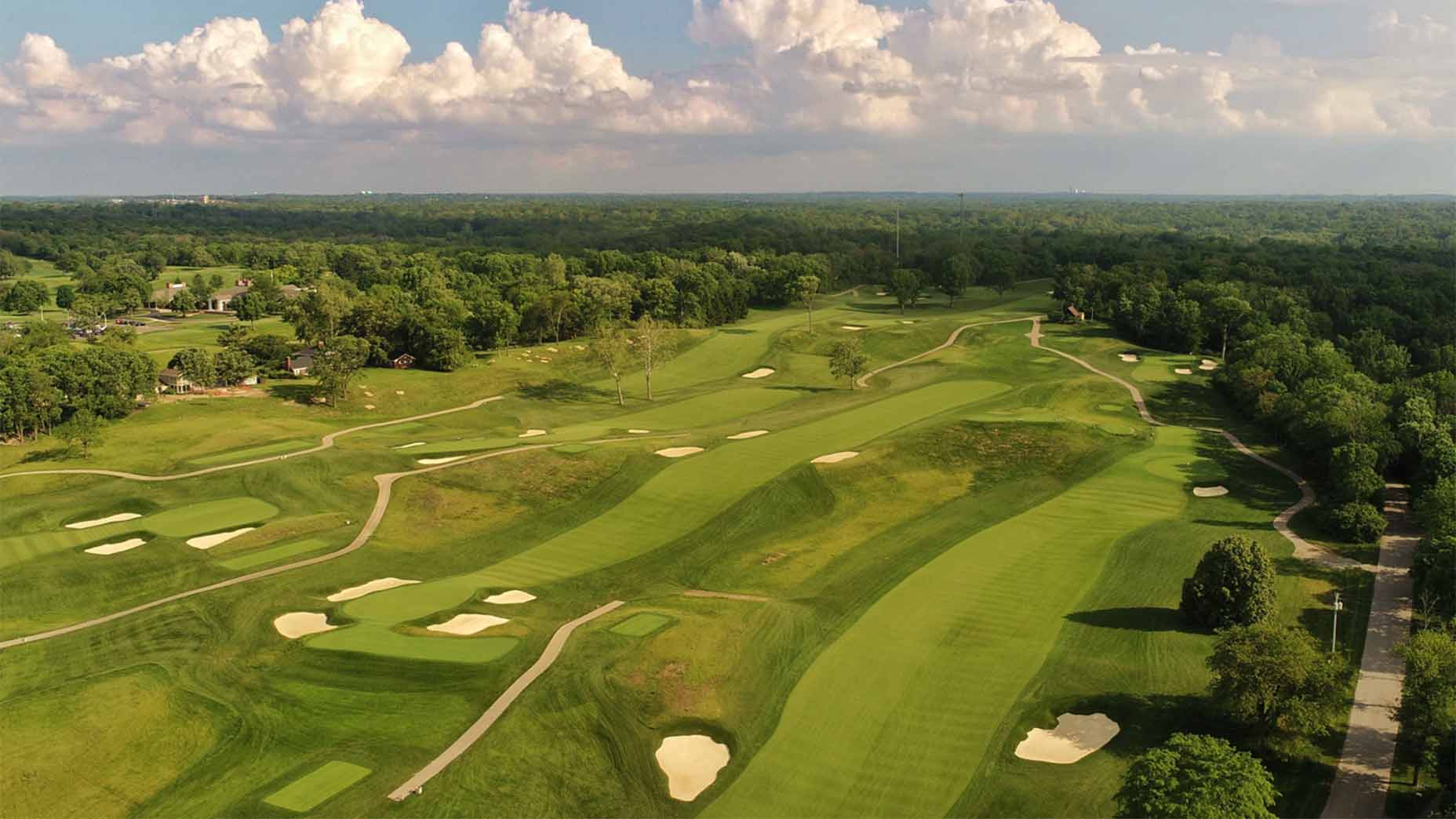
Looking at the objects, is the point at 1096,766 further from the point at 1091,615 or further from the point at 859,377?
the point at 859,377

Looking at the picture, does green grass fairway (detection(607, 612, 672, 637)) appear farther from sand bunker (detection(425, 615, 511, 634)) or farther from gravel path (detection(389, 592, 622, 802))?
sand bunker (detection(425, 615, 511, 634))

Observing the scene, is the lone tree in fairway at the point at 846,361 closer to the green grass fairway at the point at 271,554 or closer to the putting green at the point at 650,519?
the putting green at the point at 650,519

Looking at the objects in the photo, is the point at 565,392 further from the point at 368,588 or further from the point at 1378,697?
the point at 1378,697

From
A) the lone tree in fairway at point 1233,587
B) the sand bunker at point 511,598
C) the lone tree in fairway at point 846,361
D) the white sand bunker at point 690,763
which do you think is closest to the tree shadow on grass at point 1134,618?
the lone tree in fairway at point 1233,587

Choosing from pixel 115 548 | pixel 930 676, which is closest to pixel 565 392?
pixel 115 548

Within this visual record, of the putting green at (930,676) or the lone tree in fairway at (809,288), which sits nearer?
the putting green at (930,676)
